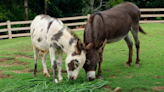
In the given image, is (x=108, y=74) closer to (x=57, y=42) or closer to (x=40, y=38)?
(x=57, y=42)

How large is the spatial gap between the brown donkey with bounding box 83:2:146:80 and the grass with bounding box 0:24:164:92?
0.35 m

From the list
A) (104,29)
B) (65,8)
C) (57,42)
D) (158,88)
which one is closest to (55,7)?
(65,8)

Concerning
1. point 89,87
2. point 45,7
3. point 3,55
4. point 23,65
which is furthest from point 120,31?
point 45,7

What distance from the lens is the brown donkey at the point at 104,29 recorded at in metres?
4.34

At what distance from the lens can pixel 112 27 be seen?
17.4ft

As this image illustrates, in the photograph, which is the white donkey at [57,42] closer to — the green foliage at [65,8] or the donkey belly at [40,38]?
the donkey belly at [40,38]

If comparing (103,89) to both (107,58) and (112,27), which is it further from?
(107,58)

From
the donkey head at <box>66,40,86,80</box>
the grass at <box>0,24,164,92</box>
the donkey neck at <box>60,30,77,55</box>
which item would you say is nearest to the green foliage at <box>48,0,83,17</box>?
the grass at <box>0,24,164,92</box>

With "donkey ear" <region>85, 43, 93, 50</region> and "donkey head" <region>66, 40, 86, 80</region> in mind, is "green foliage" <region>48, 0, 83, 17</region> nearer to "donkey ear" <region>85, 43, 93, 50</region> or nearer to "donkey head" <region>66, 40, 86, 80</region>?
"donkey ear" <region>85, 43, 93, 50</region>

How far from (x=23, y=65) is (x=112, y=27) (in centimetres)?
335

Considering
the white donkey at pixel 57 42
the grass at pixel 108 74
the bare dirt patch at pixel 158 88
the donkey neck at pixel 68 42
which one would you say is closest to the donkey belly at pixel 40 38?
the white donkey at pixel 57 42

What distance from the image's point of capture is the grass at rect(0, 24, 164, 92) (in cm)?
422

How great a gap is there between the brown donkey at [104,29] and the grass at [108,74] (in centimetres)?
35

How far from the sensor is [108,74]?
5.37 meters
